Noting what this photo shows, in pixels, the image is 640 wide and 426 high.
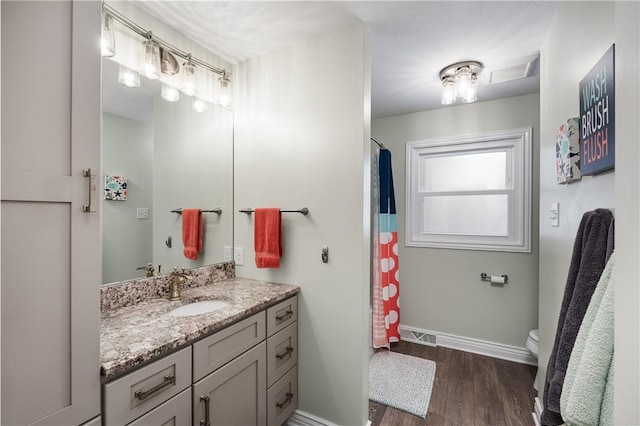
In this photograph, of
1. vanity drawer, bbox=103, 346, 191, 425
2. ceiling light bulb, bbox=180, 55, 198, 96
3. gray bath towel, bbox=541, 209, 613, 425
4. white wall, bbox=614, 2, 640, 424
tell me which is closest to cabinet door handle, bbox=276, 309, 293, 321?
vanity drawer, bbox=103, 346, 191, 425

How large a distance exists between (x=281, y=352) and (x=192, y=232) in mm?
935

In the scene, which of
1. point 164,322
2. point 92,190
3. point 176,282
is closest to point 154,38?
point 92,190

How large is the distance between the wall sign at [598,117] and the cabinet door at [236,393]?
162 centimetres

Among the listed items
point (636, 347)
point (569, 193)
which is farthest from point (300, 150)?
point (636, 347)

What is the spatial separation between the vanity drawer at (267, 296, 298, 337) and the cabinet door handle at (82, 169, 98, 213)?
1005mm

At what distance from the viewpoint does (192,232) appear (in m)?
1.81

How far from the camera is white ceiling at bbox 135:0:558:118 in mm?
1458

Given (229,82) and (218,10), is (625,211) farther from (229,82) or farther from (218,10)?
(229,82)

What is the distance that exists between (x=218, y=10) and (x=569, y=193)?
2012 millimetres

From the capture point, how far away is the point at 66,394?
71 cm

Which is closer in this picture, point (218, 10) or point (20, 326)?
point (20, 326)

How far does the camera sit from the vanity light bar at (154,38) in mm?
1383

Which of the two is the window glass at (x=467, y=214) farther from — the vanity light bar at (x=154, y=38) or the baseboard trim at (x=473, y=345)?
the vanity light bar at (x=154, y=38)

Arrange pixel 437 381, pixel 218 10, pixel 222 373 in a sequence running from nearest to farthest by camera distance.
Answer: pixel 222 373 → pixel 218 10 → pixel 437 381
